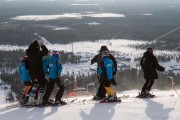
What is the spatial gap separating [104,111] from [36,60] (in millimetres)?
2245

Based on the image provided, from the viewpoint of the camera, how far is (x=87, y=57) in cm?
12925

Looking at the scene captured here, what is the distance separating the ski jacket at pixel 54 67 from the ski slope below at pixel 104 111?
2.82ft

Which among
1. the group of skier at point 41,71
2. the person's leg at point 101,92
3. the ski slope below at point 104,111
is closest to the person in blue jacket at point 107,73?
the ski slope below at point 104,111

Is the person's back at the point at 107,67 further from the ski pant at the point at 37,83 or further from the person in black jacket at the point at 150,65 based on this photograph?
the ski pant at the point at 37,83

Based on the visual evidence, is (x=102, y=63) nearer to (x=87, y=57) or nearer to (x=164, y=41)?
(x=87, y=57)

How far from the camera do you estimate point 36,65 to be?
937 centimetres

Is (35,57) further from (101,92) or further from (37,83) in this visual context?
(101,92)

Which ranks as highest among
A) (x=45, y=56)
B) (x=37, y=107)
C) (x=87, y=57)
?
(x=45, y=56)

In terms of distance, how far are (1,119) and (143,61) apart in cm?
468

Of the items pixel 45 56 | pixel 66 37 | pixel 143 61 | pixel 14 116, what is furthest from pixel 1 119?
pixel 66 37

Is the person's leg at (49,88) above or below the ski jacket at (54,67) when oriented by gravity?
below

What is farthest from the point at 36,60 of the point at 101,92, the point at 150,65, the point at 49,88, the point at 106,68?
the point at 150,65

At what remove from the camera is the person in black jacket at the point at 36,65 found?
9.34 metres

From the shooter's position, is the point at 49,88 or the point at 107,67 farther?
the point at 107,67
